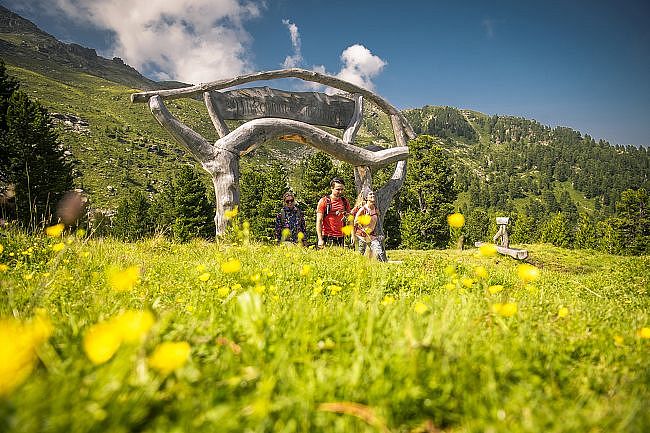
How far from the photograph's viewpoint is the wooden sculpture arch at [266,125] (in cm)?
858

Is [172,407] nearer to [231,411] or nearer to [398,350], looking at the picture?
[231,411]

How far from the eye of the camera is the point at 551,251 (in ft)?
57.2

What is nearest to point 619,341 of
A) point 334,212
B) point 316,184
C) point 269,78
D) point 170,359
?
point 170,359

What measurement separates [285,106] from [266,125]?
1.58 m

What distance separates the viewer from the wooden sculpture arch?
8.58m

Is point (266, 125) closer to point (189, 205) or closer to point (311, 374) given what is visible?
point (311, 374)

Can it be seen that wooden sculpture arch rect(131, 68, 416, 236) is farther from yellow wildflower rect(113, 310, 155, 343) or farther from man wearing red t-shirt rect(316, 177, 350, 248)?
yellow wildflower rect(113, 310, 155, 343)

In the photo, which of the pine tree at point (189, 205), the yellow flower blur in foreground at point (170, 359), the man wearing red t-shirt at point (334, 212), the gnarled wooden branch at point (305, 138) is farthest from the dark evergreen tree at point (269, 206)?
the yellow flower blur in foreground at point (170, 359)

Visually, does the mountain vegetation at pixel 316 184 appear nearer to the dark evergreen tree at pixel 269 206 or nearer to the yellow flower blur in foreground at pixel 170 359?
the dark evergreen tree at pixel 269 206

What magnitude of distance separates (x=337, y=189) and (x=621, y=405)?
8.46m

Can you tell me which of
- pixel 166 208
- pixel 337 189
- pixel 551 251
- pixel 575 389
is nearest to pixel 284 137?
pixel 337 189

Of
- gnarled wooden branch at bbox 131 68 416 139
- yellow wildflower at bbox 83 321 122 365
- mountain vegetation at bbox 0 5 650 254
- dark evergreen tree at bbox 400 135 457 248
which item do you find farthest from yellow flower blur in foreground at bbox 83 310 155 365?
dark evergreen tree at bbox 400 135 457 248

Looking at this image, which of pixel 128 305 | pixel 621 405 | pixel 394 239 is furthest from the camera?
pixel 394 239

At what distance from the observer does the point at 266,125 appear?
8.98 meters
